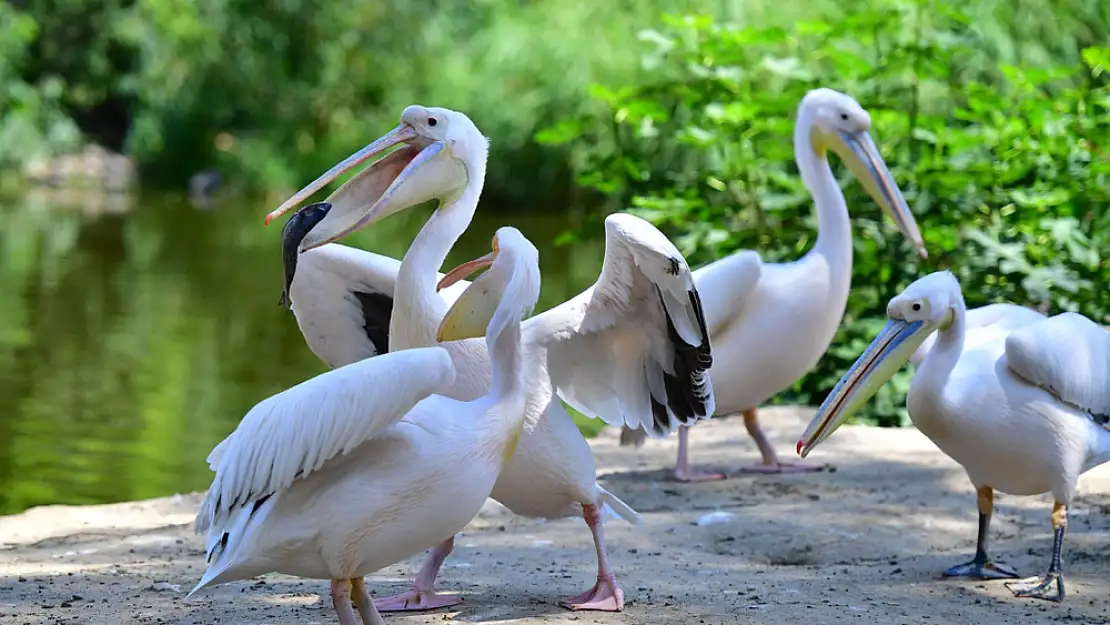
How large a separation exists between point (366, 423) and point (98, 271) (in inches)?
471

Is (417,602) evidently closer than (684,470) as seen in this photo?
Yes

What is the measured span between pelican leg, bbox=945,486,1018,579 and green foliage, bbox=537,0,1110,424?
278cm

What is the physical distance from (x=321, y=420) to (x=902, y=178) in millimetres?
5084

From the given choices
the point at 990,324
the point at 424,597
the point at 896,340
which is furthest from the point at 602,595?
the point at 990,324

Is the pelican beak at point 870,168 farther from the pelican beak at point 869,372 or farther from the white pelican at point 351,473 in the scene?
the white pelican at point 351,473

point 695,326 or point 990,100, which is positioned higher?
point 990,100

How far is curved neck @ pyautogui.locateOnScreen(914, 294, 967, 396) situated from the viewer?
3.94 meters

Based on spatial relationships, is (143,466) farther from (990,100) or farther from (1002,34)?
(1002,34)

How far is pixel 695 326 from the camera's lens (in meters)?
3.80

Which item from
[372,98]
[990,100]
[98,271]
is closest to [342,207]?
[990,100]

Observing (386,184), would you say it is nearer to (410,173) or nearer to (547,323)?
(410,173)

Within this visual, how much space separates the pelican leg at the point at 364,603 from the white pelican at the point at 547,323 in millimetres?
490

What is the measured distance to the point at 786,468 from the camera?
5699 millimetres

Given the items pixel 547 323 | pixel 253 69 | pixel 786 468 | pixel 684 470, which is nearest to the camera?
pixel 547 323
